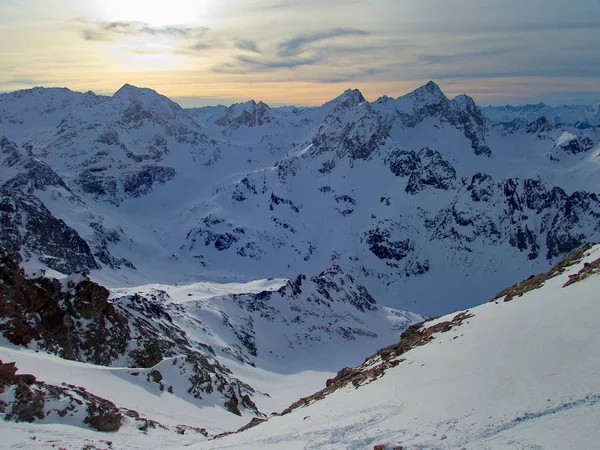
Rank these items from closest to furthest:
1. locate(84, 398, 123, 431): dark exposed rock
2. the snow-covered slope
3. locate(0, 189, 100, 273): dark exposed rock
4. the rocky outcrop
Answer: locate(84, 398, 123, 431): dark exposed rock, the snow-covered slope, the rocky outcrop, locate(0, 189, 100, 273): dark exposed rock

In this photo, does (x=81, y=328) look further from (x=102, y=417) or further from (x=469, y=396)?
(x=469, y=396)

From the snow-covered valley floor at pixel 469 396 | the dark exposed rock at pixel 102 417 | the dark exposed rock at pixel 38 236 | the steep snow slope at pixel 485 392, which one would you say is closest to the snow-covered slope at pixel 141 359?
the dark exposed rock at pixel 102 417

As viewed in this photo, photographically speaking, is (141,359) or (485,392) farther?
(141,359)

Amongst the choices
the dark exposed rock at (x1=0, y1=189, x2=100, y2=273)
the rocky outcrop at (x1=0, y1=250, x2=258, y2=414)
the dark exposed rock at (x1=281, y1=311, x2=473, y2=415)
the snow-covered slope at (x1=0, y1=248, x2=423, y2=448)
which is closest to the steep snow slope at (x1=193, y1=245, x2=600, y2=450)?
the dark exposed rock at (x1=281, y1=311, x2=473, y2=415)

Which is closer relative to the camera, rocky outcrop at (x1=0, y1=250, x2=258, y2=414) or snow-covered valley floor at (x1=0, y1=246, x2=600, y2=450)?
snow-covered valley floor at (x1=0, y1=246, x2=600, y2=450)

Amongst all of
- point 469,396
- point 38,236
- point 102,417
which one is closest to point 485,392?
point 469,396

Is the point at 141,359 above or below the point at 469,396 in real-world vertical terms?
below

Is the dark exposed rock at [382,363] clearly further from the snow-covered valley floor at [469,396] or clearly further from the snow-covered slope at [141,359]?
the snow-covered slope at [141,359]

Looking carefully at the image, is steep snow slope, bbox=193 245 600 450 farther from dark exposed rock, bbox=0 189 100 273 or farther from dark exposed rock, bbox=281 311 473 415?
dark exposed rock, bbox=0 189 100 273

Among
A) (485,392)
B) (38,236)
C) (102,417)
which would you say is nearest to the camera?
(485,392)

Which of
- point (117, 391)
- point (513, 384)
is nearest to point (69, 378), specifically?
point (117, 391)
